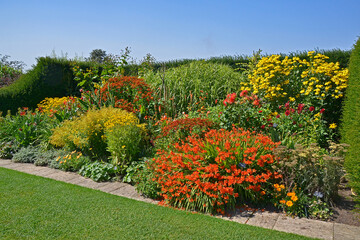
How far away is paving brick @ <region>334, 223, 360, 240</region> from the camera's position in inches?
120

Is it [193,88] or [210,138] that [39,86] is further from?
[210,138]

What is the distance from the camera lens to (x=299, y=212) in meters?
3.64

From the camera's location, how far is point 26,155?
6363mm

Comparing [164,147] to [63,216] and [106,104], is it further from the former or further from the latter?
[106,104]

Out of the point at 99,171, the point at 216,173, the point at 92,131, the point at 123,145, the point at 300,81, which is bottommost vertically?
the point at 99,171

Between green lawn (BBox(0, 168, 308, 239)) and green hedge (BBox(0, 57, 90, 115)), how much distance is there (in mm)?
6445

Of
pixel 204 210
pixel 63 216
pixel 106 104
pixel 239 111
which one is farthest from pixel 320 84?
pixel 63 216

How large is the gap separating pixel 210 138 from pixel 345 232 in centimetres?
230

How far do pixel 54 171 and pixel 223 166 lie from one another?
3.38m

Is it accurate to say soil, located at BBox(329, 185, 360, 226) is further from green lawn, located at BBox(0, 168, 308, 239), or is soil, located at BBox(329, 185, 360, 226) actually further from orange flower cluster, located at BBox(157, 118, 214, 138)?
orange flower cluster, located at BBox(157, 118, 214, 138)

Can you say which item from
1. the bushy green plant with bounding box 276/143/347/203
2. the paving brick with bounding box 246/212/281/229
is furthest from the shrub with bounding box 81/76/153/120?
the paving brick with bounding box 246/212/281/229

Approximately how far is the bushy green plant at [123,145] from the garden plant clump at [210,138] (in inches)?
0.7

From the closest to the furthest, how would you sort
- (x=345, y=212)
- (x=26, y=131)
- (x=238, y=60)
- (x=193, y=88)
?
(x=345, y=212), (x=26, y=131), (x=193, y=88), (x=238, y=60)

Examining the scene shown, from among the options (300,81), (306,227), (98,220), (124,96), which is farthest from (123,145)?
(300,81)
